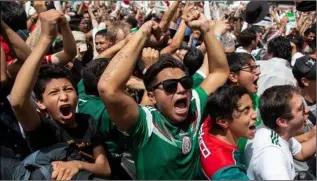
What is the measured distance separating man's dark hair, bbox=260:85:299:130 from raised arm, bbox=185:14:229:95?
0.29 meters

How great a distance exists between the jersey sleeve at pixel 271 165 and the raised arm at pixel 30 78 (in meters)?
1.13

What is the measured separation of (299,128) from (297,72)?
4.59 feet

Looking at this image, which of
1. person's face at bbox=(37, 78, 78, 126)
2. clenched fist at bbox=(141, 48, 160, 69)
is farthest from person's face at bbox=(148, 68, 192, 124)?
clenched fist at bbox=(141, 48, 160, 69)

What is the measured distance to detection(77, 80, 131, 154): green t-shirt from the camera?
283cm

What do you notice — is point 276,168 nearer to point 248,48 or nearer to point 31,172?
point 31,172

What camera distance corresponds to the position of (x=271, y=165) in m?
2.43

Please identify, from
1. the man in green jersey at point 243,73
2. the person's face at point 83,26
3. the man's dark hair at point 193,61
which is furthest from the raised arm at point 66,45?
the person's face at point 83,26

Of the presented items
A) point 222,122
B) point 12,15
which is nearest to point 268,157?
point 222,122

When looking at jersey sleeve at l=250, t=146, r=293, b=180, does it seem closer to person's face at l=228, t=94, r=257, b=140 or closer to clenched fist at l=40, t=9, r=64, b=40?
person's face at l=228, t=94, r=257, b=140

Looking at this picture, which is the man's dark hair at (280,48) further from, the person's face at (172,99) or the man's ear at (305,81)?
the person's face at (172,99)

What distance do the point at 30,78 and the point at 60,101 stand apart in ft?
1.13

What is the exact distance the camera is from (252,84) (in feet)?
11.9

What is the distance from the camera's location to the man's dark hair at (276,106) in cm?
289

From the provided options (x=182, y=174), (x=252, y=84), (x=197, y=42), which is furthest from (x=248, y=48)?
(x=182, y=174)
